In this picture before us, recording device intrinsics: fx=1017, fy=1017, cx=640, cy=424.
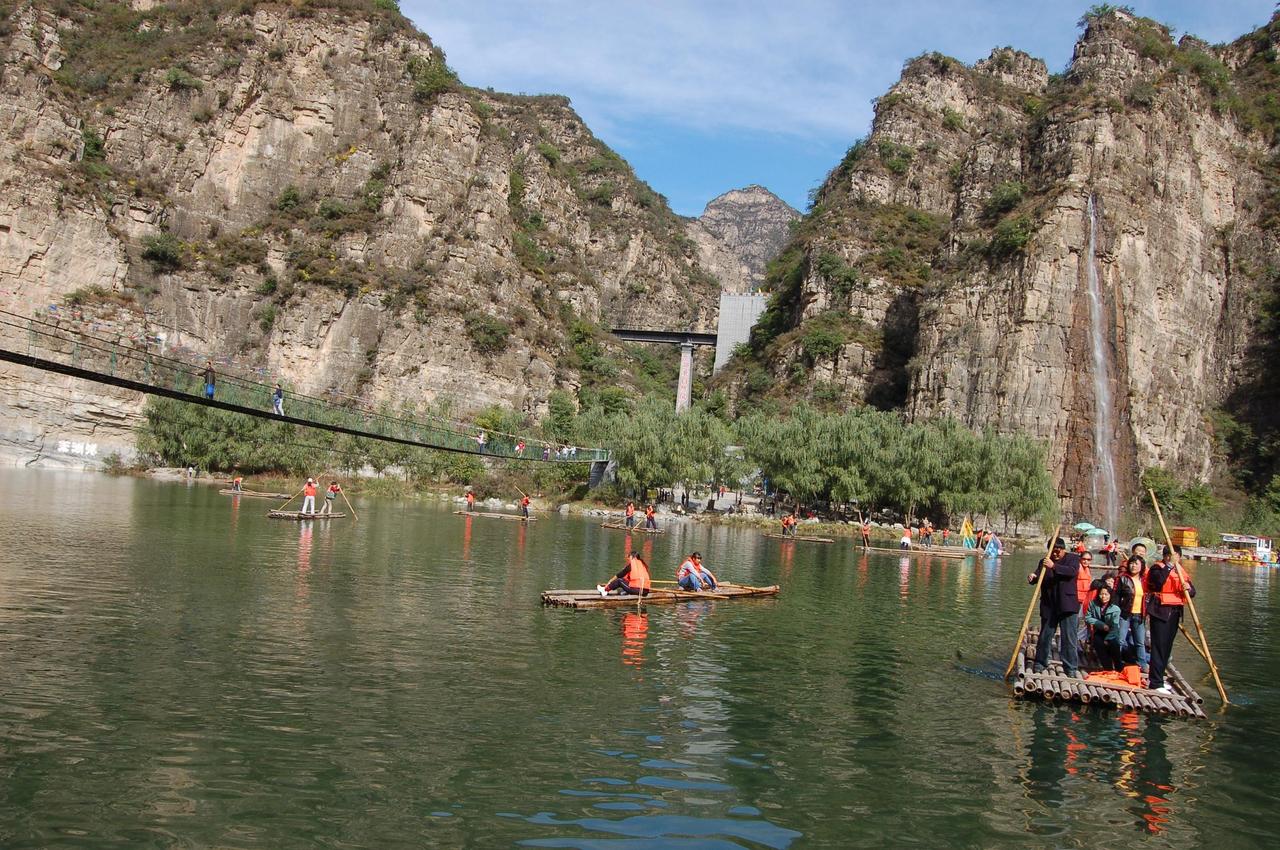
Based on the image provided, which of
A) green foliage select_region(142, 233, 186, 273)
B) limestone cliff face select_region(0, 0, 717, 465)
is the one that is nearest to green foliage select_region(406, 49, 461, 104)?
limestone cliff face select_region(0, 0, 717, 465)

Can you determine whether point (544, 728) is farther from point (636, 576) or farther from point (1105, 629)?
point (636, 576)

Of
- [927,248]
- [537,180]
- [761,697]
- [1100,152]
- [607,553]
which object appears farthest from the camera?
[537,180]

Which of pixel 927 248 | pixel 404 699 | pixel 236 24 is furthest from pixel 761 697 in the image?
pixel 236 24

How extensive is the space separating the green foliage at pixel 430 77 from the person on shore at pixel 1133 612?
10130 cm

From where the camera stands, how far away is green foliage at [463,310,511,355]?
9612 cm

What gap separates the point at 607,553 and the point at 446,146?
75.9m

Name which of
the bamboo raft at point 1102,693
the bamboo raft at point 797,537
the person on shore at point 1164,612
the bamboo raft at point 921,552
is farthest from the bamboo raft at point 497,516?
the person on shore at point 1164,612

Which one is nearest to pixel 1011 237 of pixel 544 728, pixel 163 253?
pixel 163 253

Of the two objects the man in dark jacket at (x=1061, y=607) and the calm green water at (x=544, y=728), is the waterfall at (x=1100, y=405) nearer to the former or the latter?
the calm green water at (x=544, y=728)

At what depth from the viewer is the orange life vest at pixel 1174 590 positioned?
54.4 feet

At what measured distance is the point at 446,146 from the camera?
10450 centimetres

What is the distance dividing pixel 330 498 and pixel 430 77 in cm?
6770

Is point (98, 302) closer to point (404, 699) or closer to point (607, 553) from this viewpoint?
point (607, 553)

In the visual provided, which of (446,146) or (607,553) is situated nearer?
(607,553)
